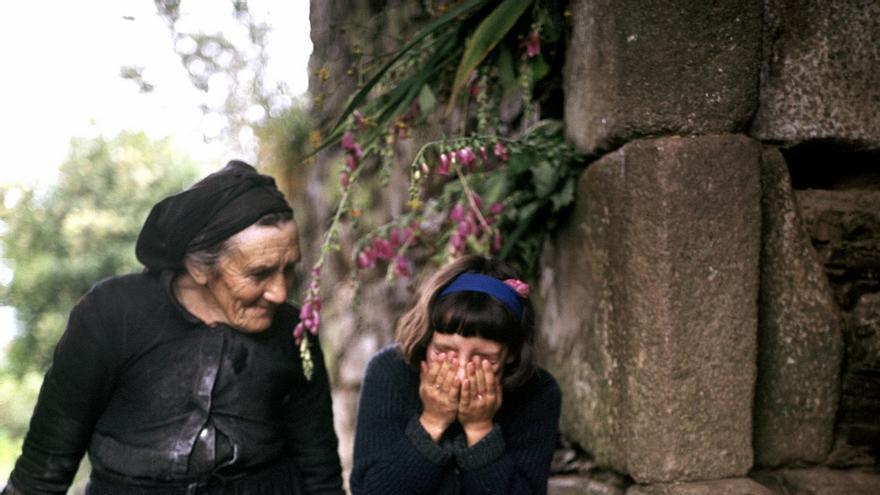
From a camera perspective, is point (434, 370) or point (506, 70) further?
point (506, 70)

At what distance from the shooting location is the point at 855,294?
6.85ft

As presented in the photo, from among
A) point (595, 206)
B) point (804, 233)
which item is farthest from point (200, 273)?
point (804, 233)

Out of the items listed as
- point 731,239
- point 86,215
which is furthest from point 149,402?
point 86,215

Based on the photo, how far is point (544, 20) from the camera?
2.21 meters

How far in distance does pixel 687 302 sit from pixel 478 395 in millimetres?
552

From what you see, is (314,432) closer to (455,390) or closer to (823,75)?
(455,390)

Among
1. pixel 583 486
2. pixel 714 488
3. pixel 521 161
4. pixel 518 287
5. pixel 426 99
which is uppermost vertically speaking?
pixel 426 99

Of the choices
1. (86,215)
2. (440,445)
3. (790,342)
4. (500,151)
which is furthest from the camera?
(86,215)

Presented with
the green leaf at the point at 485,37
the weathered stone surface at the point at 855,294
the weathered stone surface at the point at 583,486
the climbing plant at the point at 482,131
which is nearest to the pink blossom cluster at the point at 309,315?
the climbing plant at the point at 482,131

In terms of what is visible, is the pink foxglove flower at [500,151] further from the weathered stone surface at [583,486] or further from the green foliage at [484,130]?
the weathered stone surface at [583,486]

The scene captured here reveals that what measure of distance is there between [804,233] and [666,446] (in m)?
0.66

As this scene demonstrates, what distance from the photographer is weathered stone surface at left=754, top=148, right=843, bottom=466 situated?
6.64 ft

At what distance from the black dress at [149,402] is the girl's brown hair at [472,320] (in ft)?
1.17

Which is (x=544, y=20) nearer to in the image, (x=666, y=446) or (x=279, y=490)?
(x=666, y=446)
